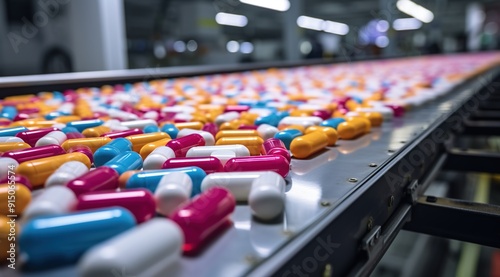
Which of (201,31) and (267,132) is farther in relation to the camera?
(201,31)

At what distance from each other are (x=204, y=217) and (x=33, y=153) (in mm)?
688

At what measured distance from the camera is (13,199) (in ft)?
2.57

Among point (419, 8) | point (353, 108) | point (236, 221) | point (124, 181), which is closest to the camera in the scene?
point (236, 221)

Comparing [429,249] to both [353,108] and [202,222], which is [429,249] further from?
[202,222]

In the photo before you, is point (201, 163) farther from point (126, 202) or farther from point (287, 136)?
point (287, 136)

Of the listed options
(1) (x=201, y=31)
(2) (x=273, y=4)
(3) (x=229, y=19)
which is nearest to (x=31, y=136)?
(2) (x=273, y=4)

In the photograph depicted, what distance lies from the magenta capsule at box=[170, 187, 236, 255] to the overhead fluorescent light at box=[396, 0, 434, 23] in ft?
48.0

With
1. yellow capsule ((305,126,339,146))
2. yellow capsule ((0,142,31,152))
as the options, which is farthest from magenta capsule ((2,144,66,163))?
yellow capsule ((305,126,339,146))

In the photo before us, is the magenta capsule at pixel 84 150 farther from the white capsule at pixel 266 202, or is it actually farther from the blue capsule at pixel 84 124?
the white capsule at pixel 266 202

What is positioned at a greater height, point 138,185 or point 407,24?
point 407,24

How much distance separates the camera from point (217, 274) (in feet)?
1.94

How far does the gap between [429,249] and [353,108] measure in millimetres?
1858

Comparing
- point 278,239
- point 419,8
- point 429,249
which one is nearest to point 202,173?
point 278,239

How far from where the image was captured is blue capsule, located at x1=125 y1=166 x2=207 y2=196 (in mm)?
873
